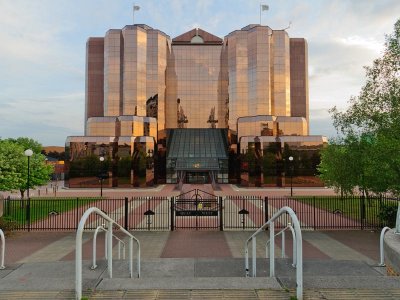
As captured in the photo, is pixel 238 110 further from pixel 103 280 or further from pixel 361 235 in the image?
pixel 103 280

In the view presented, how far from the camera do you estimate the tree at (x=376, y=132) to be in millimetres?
16484

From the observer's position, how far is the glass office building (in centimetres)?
5956

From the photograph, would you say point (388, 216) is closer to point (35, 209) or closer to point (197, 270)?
point (197, 270)

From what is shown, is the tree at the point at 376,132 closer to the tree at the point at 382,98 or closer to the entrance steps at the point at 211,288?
the tree at the point at 382,98

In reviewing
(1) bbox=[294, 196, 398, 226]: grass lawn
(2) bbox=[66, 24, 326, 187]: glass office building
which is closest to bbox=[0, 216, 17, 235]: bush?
(1) bbox=[294, 196, 398, 226]: grass lawn

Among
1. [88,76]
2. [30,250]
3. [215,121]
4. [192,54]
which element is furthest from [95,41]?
[30,250]

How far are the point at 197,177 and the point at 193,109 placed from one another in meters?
21.3

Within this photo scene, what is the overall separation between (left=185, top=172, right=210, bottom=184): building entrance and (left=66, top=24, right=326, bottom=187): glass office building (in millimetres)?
211

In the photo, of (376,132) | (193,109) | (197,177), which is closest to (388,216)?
(376,132)

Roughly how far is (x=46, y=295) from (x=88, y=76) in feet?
281

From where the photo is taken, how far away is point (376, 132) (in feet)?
60.4

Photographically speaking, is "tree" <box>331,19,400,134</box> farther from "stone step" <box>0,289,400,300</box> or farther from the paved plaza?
"stone step" <box>0,289,400,300</box>

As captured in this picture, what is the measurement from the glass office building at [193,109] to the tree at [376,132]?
127 ft

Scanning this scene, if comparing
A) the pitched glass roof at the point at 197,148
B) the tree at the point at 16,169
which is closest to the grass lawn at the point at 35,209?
the tree at the point at 16,169
